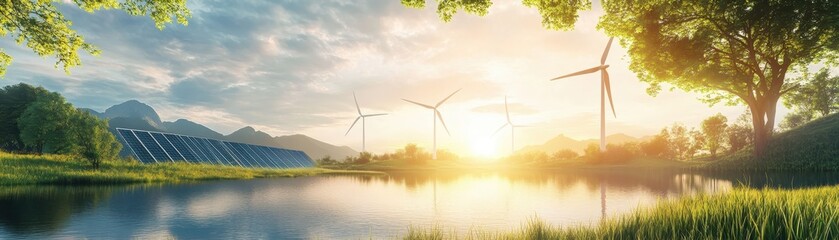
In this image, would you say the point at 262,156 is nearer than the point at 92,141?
No

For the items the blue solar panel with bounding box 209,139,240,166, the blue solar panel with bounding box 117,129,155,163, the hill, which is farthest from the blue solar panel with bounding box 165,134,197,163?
the hill

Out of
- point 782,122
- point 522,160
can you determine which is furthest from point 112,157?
point 782,122

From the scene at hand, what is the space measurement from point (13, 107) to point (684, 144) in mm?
154334

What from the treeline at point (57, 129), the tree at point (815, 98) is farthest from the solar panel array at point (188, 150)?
the tree at point (815, 98)

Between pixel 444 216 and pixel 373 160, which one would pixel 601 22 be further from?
pixel 373 160

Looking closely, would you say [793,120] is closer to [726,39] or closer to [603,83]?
[603,83]

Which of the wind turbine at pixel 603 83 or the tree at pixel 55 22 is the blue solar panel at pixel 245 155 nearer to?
the tree at pixel 55 22

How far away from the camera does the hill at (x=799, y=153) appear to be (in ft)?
153

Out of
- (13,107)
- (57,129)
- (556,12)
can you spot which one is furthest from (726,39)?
(13,107)

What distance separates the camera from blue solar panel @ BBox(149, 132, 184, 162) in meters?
46.7

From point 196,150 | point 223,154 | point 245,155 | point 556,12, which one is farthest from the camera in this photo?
point 245,155

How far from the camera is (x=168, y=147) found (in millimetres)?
49312

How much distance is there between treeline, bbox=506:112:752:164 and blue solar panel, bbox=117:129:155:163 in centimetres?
9343

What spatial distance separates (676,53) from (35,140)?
Result: 7206cm
